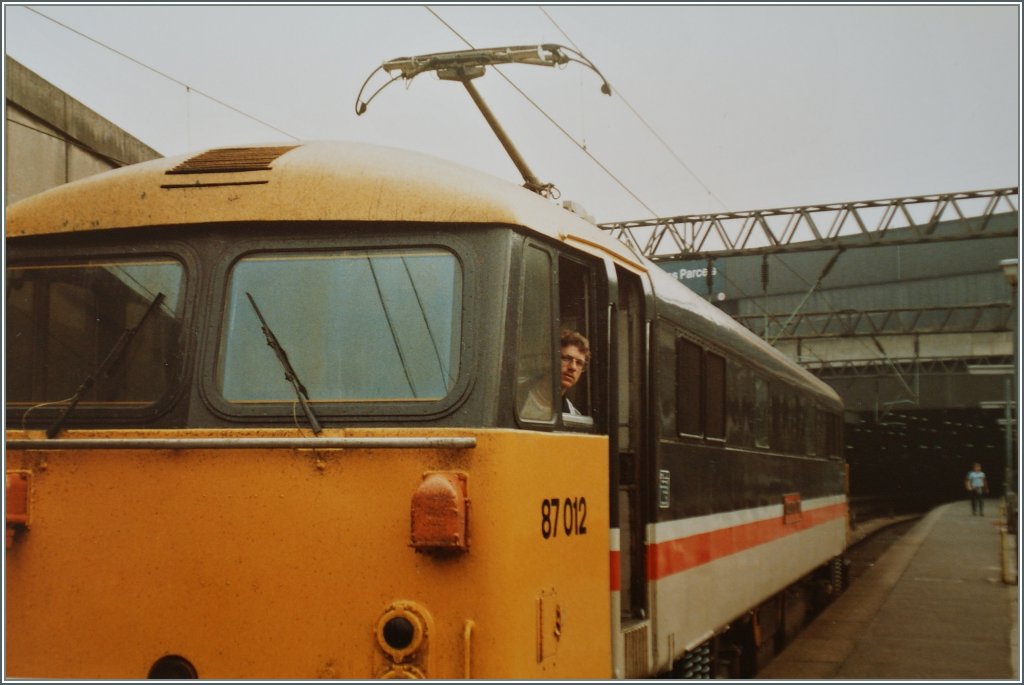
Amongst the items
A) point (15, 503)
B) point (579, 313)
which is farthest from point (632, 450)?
point (15, 503)

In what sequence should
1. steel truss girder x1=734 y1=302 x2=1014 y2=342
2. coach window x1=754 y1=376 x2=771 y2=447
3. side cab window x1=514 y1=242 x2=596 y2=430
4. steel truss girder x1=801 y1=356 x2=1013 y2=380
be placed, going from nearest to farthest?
1. side cab window x1=514 y1=242 x2=596 y2=430
2. coach window x1=754 y1=376 x2=771 y2=447
3. steel truss girder x1=734 y1=302 x2=1014 y2=342
4. steel truss girder x1=801 y1=356 x2=1013 y2=380

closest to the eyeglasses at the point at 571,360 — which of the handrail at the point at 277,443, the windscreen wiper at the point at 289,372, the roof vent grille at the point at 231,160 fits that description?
the handrail at the point at 277,443

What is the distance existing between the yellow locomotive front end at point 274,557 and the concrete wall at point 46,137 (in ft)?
17.7

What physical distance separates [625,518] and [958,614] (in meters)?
9.09

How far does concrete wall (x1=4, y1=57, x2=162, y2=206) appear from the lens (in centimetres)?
993

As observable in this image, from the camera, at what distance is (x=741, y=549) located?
29.7 feet

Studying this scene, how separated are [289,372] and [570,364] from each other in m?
1.39

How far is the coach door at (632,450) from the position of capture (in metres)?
6.56

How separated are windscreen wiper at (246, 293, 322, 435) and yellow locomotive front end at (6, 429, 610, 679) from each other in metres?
0.11

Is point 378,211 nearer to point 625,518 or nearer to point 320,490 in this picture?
point 320,490

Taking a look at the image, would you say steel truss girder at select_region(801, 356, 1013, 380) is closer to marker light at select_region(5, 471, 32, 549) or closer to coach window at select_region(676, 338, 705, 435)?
coach window at select_region(676, 338, 705, 435)

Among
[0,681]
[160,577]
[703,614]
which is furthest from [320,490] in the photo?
[703,614]

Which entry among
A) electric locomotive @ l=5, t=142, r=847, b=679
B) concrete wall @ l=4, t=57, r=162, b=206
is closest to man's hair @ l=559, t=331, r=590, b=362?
electric locomotive @ l=5, t=142, r=847, b=679

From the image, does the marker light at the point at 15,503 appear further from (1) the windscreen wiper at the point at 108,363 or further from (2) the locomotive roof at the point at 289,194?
(2) the locomotive roof at the point at 289,194
